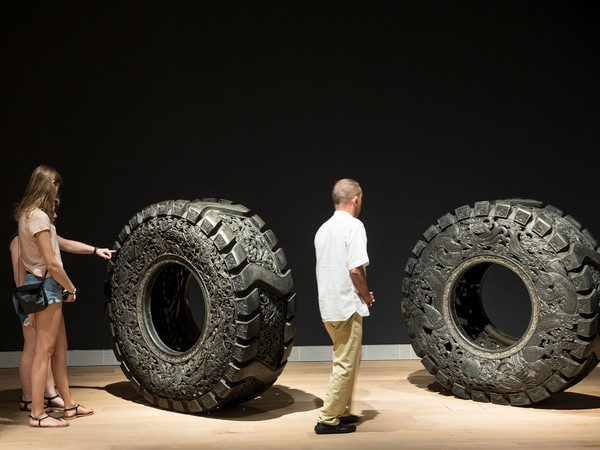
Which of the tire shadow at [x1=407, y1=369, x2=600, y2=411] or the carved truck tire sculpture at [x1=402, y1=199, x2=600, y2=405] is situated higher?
the carved truck tire sculpture at [x1=402, y1=199, x2=600, y2=405]

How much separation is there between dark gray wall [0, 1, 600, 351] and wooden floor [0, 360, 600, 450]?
153cm

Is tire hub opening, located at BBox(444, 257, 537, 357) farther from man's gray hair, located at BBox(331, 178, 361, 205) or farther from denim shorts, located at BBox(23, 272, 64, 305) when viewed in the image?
denim shorts, located at BBox(23, 272, 64, 305)

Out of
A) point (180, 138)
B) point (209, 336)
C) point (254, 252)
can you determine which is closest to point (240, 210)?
point (254, 252)

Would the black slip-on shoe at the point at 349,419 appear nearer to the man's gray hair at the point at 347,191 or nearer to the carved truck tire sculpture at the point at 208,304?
the carved truck tire sculpture at the point at 208,304

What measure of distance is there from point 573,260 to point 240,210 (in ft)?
6.98

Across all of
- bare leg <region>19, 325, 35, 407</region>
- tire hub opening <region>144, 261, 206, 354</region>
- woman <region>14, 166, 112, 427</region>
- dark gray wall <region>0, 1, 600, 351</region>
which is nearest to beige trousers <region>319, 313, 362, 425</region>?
tire hub opening <region>144, 261, 206, 354</region>

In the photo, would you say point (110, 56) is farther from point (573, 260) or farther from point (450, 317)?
point (573, 260)

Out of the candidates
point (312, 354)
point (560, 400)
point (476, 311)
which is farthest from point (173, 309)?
point (560, 400)

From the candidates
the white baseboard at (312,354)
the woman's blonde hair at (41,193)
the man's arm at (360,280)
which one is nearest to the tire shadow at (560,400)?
the white baseboard at (312,354)

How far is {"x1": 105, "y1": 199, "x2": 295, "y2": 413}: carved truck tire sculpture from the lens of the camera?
436 centimetres

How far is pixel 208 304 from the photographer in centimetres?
452

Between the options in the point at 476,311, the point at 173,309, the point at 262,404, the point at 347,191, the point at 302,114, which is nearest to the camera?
the point at 347,191

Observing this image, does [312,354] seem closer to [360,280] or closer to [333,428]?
[333,428]

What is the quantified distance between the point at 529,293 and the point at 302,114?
2700mm
